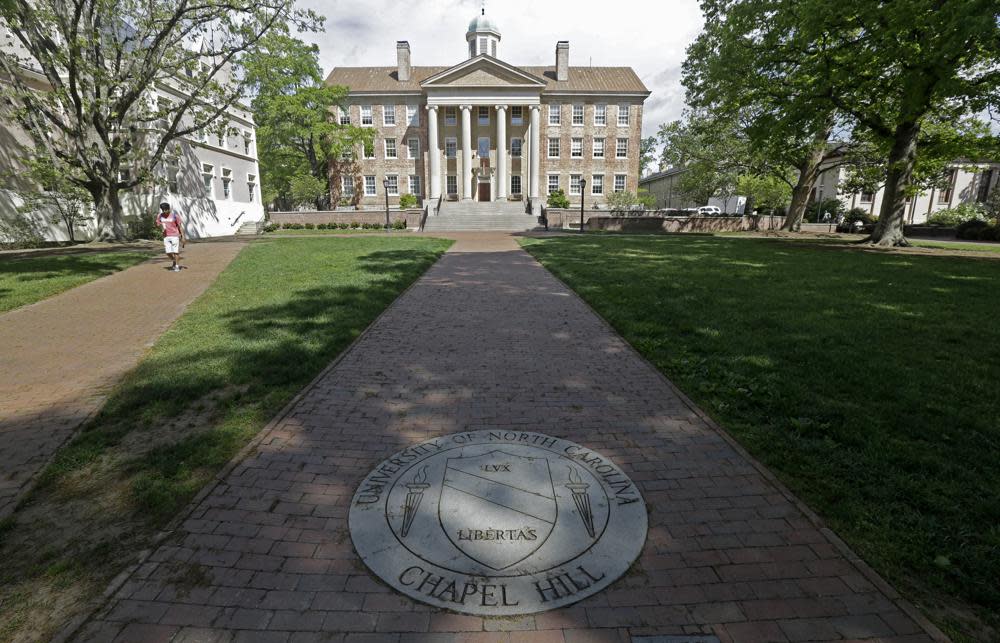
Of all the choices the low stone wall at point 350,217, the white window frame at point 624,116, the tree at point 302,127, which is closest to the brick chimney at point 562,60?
the white window frame at point 624,116

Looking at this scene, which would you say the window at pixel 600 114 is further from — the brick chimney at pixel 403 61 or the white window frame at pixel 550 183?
the brick chimney at pixel 403 61

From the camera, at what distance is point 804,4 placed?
53.2ft

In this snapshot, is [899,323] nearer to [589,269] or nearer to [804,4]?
[589,269]

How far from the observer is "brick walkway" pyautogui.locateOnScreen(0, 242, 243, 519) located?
388 cm

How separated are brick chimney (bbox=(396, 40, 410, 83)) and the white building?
17851 millimetres

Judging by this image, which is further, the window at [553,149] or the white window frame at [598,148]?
the window at [553,149]

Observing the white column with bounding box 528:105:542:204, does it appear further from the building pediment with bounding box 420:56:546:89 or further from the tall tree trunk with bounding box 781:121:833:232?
the tall tree trunk with bounding box 781:121:833:232

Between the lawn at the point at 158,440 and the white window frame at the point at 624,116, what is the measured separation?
147 ft

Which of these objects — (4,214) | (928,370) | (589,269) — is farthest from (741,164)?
(4,214)

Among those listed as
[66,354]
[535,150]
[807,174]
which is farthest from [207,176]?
[807,174]

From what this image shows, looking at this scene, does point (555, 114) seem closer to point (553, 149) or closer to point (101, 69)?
point (553, 149)

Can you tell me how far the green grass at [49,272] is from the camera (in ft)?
31.0

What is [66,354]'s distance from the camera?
6.23m

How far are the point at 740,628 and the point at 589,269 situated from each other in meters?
11.2
